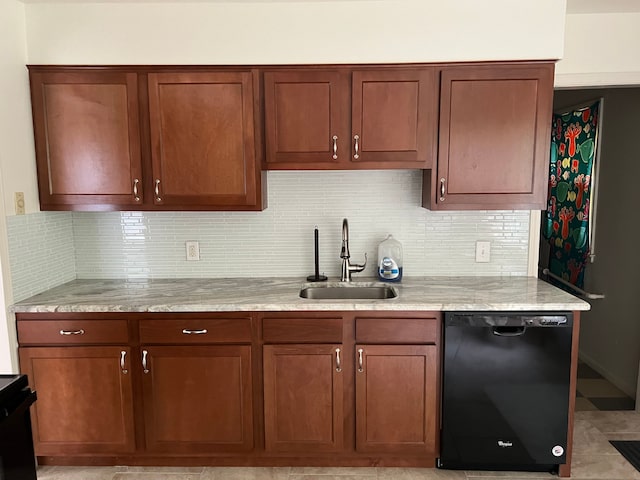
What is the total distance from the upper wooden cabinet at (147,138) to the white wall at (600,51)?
71.9 inches

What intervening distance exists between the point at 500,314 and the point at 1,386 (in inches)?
78.8

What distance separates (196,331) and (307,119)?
1236 mm

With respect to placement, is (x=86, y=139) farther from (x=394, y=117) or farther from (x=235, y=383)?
(x=394, y=117)

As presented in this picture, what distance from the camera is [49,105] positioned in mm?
2352

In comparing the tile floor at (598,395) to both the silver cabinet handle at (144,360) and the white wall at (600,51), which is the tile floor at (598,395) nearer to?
the white wall at (600,51)

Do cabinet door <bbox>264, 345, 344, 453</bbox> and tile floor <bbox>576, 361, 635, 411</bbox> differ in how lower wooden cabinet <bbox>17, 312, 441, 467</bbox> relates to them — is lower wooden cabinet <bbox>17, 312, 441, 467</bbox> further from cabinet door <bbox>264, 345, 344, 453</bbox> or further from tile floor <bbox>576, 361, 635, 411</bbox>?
tile floor <bbox>576, 361, 635, 411</bbox>

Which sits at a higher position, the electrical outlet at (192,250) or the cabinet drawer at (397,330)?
the electrical outlet at (192,250)

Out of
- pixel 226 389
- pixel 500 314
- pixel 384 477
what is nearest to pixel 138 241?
pixel 226 389

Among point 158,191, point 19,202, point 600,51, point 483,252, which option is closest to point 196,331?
point 158,191

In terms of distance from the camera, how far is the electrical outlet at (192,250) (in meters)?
2.78

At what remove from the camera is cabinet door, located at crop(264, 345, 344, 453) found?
7.38ft

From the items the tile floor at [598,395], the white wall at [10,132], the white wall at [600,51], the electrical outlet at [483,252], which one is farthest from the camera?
the tile floor at [598,395]

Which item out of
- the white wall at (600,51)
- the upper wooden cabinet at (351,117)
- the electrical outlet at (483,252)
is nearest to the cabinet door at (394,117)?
the upper wooden cabinet at (351,117)

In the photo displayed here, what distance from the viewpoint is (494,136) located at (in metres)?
2.32
